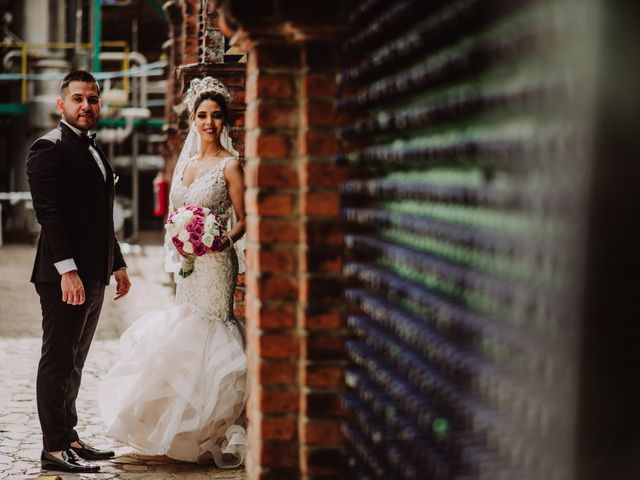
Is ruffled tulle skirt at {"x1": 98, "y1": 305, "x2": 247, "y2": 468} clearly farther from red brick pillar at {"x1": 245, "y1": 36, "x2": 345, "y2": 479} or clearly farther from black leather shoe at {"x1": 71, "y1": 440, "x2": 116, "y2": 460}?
red brick pillar at {"x1": 245, "y1": 36, "x2": 345, "y2": 479}

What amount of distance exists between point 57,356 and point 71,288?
16.8 inches

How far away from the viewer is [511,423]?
1.88 m

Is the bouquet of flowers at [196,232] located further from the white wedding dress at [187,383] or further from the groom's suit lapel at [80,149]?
the groom's suit lapel at [80,149]

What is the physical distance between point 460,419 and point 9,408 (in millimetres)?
5293

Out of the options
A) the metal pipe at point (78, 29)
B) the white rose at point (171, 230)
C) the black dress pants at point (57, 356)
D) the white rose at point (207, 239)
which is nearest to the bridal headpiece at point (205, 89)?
the white rose at point (171, 230)

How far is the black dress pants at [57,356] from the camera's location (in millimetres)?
5234

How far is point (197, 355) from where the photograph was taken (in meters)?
5.52

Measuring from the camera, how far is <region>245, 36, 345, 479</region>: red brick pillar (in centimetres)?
335

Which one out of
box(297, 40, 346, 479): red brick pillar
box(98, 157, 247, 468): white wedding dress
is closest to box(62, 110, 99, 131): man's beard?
box(98, 157, 247, 468): white wedding dress

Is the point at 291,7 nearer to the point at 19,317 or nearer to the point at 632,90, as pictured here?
the point at 632,90

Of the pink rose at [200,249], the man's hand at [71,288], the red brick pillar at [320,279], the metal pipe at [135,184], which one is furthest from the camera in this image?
the metal pipe at [135,184]

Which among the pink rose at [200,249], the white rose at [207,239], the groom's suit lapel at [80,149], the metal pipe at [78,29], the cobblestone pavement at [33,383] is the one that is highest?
the metal pipe at [78,29]

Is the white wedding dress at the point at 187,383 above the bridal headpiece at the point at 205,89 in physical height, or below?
below

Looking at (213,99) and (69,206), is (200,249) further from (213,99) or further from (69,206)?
(213,99)
